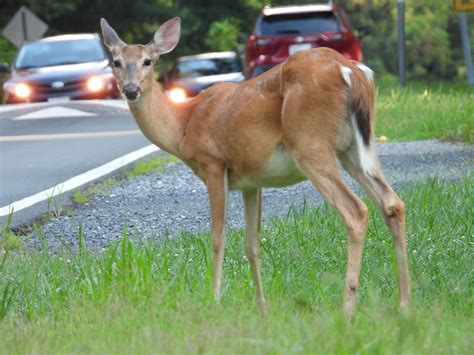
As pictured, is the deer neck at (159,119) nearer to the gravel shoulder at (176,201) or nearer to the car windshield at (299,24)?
the gravel shoulder at (176,201)

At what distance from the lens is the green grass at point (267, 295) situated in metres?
5.61

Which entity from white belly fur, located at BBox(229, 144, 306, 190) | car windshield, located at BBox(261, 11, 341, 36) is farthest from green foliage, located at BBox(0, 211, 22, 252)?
car windshield, located at BBox(261, 11, 341, 36)

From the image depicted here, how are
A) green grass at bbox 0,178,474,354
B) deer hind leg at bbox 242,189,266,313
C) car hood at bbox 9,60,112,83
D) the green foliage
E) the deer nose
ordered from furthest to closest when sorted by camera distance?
car hood at bbox 9,60,112,83 < the green foliage < the deer nose < deer hind leg at bbox 242,189,266,313 < green grass at bbox 0,178,474,354

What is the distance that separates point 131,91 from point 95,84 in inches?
741

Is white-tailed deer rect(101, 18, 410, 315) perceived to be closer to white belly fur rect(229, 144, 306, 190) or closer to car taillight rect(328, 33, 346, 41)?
white belly fur rect(229, 144, 306, 190)

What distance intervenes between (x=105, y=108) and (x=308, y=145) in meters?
15.7

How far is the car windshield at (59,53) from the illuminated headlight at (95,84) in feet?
3.04

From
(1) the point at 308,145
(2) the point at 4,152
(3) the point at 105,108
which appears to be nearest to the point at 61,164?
(2) the point at 4,152

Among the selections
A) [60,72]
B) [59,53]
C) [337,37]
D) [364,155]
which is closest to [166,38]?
[364,155]

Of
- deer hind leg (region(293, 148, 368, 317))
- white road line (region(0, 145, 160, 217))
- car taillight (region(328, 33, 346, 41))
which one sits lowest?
car taillight (region(328, 33, 346, 41))

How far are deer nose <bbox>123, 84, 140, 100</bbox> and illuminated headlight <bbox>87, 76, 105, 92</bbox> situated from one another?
18.7 m

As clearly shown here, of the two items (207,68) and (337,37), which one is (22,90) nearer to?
(337,37)

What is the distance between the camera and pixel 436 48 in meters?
55.4

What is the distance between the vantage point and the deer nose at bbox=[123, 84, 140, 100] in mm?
8141
